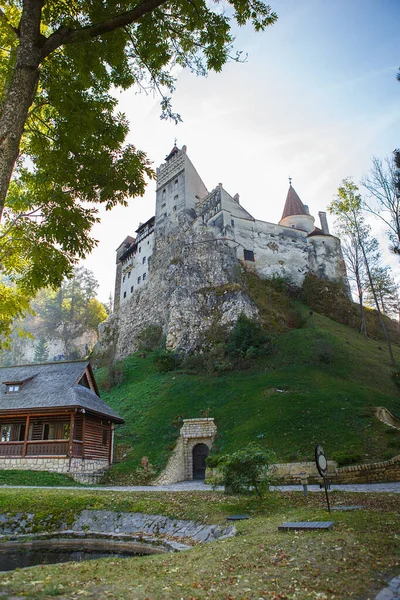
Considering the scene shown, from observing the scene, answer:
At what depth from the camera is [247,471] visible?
10.1 m

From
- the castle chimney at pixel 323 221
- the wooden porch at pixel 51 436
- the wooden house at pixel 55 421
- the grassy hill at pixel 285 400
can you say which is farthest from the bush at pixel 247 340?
the castle chimney at pixel 323 221

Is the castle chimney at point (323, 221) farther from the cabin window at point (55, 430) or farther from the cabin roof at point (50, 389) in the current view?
the cabin window at point (55, 430)

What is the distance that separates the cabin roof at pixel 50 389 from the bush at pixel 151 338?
16997 mm

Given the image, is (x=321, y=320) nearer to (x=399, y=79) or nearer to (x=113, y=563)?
(x=399, y=79)

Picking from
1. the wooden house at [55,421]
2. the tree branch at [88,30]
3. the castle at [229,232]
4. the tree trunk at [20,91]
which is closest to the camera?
the tree trunk at [20,91]

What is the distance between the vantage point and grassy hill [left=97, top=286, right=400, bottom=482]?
63.4ft

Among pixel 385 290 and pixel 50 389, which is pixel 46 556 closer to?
pixel 50 389

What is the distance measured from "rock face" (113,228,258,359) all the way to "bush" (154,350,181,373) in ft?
4.63

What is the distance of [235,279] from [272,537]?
116 feet

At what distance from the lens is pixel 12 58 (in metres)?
7.82

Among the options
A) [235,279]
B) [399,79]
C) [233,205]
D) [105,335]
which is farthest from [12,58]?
[105,335]

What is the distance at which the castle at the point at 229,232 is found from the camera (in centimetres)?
4512

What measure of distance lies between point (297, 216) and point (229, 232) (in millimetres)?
13731

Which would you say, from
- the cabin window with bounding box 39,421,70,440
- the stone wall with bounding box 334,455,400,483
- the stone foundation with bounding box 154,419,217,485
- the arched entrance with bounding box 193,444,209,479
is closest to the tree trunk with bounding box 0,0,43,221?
the stone wall with bounding box 334,455,400,483
